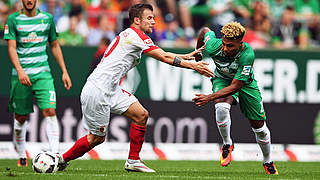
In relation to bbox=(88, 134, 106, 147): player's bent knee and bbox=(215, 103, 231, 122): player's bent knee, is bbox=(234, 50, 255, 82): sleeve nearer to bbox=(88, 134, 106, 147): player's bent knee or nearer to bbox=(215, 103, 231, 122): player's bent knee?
bbox=(215, 103, 231, 122): player's bent knee

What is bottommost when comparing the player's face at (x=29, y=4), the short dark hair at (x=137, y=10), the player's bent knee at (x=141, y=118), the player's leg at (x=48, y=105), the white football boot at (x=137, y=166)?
the white football boot at (x=137, y=166)

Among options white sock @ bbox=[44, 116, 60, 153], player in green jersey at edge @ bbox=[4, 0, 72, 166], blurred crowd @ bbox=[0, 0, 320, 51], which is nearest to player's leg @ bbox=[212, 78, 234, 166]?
player in green jersey at edge @ bbox=[4, 0, 72, 166]

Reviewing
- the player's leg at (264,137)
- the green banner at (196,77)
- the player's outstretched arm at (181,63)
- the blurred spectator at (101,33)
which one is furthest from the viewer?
the blurred spectator at (101,33)

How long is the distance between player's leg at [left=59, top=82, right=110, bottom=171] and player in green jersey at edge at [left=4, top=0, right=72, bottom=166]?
1.61m

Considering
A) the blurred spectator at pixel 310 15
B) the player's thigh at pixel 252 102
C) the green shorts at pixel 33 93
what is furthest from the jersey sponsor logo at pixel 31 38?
the blurred spectator at pixel 310 15

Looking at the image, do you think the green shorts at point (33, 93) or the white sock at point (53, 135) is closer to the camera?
the white sock at point (53, 135)

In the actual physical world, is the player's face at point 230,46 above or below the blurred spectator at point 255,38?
above

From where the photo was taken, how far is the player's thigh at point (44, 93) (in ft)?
30.4

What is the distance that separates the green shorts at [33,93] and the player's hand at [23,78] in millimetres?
394

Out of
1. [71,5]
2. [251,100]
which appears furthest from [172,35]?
[251,100]

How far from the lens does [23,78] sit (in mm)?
8977

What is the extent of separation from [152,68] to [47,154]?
530 cm

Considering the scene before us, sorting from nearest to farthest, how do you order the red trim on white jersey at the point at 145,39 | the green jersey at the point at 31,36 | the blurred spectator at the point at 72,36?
1. the red trim on white jersey at the point at 145,39
2. the green jersey at the point at 31,36
3. the blurred spectator at the point at 72,36

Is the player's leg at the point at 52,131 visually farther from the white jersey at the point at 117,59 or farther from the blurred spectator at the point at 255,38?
the blurred spectator at the point at 255,38
